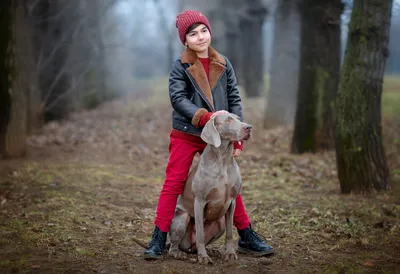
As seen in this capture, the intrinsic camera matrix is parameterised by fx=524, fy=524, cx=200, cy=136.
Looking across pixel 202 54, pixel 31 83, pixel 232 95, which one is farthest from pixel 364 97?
pixel 31 83

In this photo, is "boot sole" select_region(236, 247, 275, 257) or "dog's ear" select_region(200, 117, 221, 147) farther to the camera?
"boot sole" select_region(236, 247, 275, 257)

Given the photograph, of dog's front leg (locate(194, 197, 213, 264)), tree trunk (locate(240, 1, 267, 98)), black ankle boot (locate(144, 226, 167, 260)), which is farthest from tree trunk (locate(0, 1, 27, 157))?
tree trunk (locate(240, 1, 267, 98))

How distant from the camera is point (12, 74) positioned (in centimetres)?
965

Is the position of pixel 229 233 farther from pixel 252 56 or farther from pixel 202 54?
pixel 252 56

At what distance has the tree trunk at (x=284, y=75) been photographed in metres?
14.1

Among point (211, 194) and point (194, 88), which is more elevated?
point (194, 88)

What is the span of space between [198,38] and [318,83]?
6102 millimetres

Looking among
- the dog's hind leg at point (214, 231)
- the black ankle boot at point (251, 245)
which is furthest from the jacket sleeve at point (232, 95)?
the black ankle boot at point (251, 245)

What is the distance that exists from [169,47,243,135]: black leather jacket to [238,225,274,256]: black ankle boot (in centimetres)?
111

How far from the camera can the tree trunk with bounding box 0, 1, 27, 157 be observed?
31.4 feet

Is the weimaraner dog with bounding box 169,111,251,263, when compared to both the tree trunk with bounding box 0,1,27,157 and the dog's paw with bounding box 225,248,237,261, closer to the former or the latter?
the dog's paw with bounding box 225,248,237,261

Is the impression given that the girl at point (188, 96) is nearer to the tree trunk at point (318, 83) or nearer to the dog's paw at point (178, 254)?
the dog's paw at point (178, 254)

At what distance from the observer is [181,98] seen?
179 inches

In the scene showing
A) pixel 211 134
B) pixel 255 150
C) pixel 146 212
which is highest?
pixel 211 134
